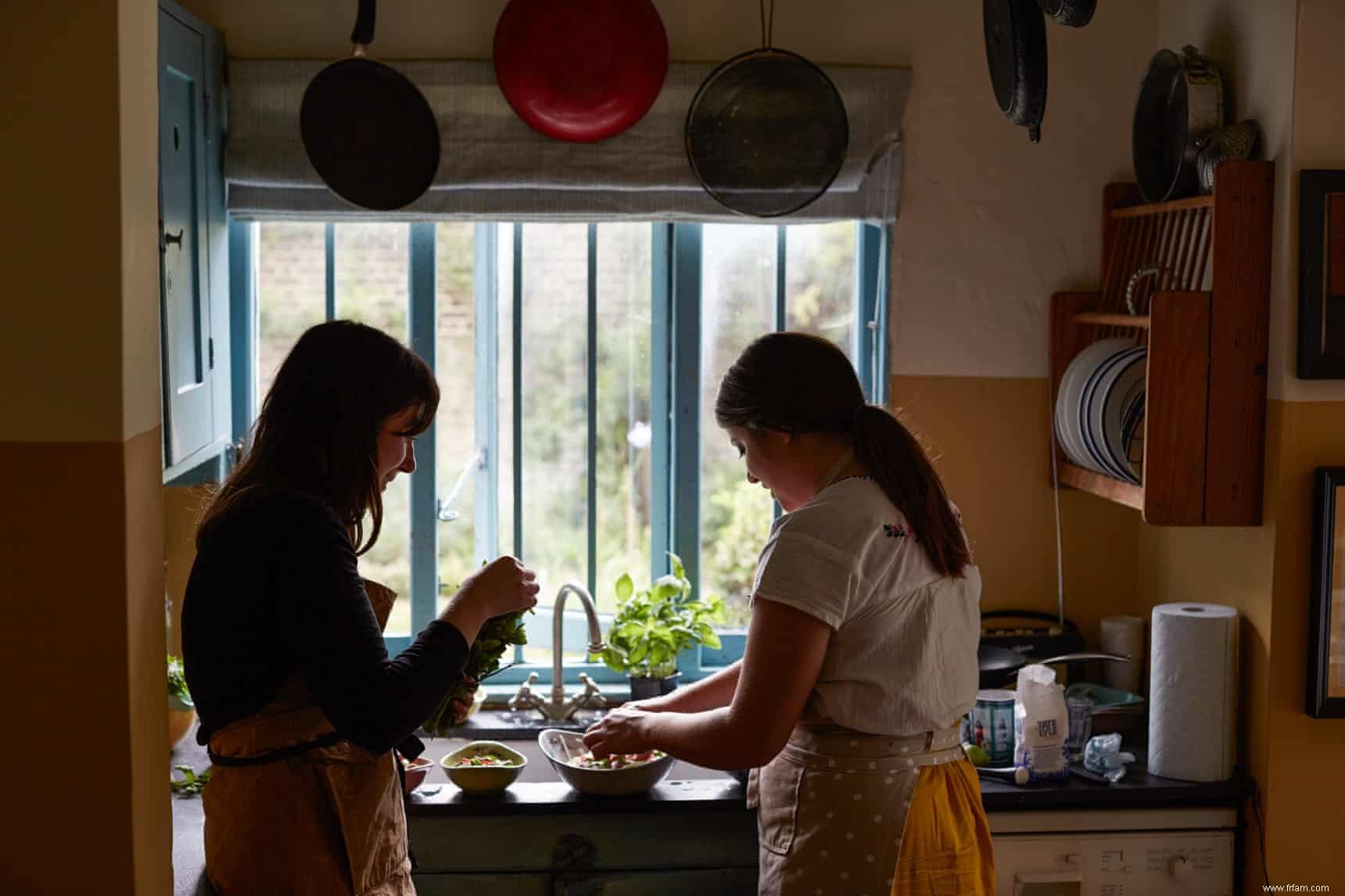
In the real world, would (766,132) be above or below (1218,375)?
above

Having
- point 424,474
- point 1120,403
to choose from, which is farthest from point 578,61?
point 1120,403

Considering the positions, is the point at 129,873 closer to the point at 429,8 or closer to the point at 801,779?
the point at 801,779

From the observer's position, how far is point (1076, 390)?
262cm

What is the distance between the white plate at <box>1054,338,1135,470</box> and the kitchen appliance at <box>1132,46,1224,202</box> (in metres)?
0.29

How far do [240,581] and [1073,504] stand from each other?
1.89m

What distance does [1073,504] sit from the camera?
2822 millimetres

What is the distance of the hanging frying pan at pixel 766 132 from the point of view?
8.59 ft

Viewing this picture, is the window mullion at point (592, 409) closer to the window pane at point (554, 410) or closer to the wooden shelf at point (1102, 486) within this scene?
the window pane at point (554, 410)

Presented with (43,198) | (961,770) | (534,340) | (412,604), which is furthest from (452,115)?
(961,770)

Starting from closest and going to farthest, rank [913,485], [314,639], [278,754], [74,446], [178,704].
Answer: [74,446] → [314,639] → [278,754] → [913,485] → [178,704]

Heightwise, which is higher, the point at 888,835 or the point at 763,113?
the point at 763,113

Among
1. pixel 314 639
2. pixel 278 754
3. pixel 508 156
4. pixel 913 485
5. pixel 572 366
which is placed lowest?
pixel 278 754

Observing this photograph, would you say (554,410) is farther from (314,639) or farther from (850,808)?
(314,639)

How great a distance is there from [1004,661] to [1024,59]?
114 centimetres
